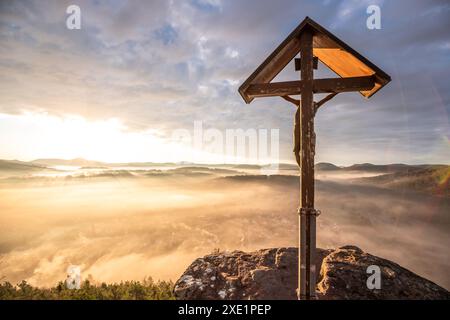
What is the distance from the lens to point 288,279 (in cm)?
724

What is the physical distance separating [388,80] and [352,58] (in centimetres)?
84

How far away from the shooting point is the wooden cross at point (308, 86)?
529 centimetres

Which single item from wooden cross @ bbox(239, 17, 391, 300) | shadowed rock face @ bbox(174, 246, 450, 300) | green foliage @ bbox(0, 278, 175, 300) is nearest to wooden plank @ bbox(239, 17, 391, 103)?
wooden cross @ bbox(239, 17, 391, 300)

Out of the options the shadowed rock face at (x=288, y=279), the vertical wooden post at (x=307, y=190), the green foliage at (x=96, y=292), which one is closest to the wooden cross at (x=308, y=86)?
the vertical wooden post at (x=307, y=190)

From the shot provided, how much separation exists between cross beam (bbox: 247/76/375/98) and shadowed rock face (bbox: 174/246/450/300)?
470 centimetres

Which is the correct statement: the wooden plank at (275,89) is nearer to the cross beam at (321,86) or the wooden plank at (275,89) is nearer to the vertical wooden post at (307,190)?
the cross beam at (321,86)

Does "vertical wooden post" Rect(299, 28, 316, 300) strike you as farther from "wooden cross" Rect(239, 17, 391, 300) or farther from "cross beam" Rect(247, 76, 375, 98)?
"cross beam" Rect(247, 76, 375, 98)

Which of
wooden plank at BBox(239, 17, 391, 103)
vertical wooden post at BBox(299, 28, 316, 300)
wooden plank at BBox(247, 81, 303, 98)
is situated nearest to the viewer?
vertical wooden post at BBox(299, 28, 316, 300)

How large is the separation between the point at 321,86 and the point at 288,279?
196 inches

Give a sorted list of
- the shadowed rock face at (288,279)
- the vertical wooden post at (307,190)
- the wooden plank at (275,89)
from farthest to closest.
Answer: the shadowed rock face at (288,279), the wooden plank at (275,89), the vertical wooden post at (307,190)

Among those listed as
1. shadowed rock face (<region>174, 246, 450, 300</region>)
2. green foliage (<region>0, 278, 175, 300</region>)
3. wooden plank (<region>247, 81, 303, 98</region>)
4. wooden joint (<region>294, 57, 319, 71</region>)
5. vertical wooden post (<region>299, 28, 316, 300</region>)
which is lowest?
green foliage (<region>0, 278, 175, 300</region>)

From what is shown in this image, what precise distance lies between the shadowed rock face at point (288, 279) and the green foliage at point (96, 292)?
1018 mm

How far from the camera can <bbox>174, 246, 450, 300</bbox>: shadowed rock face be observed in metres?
6.74
